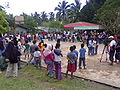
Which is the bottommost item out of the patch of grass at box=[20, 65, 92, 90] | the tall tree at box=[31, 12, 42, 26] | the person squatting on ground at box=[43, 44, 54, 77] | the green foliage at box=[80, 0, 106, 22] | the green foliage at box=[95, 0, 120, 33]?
the patch of grass at box=[20, 65, 92, 90]

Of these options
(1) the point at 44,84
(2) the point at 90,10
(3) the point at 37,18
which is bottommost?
(1) the point at 44,84

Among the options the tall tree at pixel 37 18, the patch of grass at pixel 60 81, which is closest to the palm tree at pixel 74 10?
the tall tree at pixel 37 18

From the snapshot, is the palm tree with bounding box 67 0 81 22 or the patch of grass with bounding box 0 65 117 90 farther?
the palm tree with bounding box 67 0 81 22

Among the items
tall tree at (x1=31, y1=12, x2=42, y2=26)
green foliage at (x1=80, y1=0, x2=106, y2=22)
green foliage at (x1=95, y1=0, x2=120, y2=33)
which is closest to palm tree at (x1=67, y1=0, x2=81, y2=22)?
green foliage at (x1=80, y1=0, x2=106, y2=22)

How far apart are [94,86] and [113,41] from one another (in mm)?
3597

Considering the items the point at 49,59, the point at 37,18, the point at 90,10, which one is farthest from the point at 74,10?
the point at 49,59

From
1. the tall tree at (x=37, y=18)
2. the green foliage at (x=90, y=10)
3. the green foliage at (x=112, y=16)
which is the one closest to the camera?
the green foliage at (x=112, y=16)

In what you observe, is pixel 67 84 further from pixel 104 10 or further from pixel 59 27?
pixel 59 27

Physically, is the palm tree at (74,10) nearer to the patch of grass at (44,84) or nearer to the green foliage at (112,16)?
the green foliage at (112,16)

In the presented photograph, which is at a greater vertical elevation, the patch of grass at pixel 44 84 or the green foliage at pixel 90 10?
the green foliage at pixel 90 10

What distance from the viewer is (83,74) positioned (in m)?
7.86

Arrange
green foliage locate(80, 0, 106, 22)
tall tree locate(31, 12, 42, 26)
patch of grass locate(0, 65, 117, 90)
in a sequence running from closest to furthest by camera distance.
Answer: patch of grass locate(0, 65, 117, 90) < green foliage locate(80, 0, 106, 22) < tall tree locate(31, 12, 42, 26)

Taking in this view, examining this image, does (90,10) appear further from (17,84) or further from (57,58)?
(17,84)

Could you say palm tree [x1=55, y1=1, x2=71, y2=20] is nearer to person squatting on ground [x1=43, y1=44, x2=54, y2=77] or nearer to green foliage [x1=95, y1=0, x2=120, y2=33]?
green foliage [x1=95, y1=0, x2=120, y2=33]
